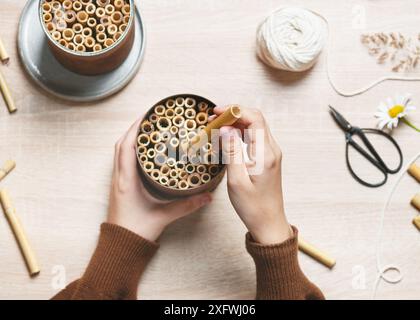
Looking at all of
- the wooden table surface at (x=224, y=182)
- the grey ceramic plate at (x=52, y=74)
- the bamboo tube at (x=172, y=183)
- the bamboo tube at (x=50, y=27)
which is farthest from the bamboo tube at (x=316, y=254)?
the bamboo tube at (x=50, y=27)

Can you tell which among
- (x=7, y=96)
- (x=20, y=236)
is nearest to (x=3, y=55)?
(x=7, y=96)

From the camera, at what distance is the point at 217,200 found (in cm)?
84

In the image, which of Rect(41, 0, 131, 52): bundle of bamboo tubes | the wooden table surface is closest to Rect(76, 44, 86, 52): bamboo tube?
Rect(41, 0, 131, 52): bundle of bamboo tubes

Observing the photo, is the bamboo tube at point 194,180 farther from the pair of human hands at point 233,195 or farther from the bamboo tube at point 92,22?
the bamboo tube at point 92,22

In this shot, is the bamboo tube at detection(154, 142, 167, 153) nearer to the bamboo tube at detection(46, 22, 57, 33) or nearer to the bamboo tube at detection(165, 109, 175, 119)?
the bamboo tube at detection(165, 109, 175, 119)

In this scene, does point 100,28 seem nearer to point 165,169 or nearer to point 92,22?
point 92,22

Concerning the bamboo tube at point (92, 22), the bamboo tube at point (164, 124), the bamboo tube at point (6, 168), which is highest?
the bamboo tube at point (92, 22)

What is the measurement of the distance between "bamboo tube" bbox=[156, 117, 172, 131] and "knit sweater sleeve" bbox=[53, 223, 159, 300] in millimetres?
176

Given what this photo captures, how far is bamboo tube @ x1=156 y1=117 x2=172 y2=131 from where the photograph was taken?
73 centimetres

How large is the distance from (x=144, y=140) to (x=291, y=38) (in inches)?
11.2

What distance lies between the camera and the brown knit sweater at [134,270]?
0.76m

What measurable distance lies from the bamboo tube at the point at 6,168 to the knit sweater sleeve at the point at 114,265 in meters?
0.17
